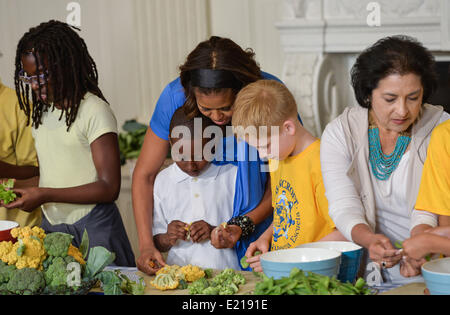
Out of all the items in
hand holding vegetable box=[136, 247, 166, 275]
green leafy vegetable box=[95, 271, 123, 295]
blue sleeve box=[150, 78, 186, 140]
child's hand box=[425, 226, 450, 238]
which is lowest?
hand holding vegetable box=[136, 247, 166, 275]

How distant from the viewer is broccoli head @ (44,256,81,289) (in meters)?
1.58

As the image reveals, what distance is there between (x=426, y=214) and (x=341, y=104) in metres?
2.19

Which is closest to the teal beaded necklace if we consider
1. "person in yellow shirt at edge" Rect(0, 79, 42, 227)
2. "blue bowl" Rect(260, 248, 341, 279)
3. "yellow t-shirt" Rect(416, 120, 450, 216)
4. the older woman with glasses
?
the older woman with glasses

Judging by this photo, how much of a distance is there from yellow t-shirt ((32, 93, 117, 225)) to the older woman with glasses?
0.79m

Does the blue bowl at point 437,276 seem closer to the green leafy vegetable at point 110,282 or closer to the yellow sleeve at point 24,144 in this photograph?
the green leafy vegetable at point 110,282

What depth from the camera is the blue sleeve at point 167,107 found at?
2.06 meters

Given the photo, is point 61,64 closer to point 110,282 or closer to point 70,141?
point 70,141

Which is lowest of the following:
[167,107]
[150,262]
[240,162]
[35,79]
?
[150,262]

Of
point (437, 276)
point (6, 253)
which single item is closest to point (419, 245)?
point (437, 276)

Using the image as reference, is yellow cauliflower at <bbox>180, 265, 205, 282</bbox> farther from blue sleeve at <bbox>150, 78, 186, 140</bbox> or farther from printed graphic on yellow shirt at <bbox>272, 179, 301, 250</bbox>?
blue sleeve at <bbox>150, 78, 186, 140</bbox>

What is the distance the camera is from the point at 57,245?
1.64m

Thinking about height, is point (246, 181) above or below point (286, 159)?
below

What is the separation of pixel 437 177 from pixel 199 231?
0.78m
